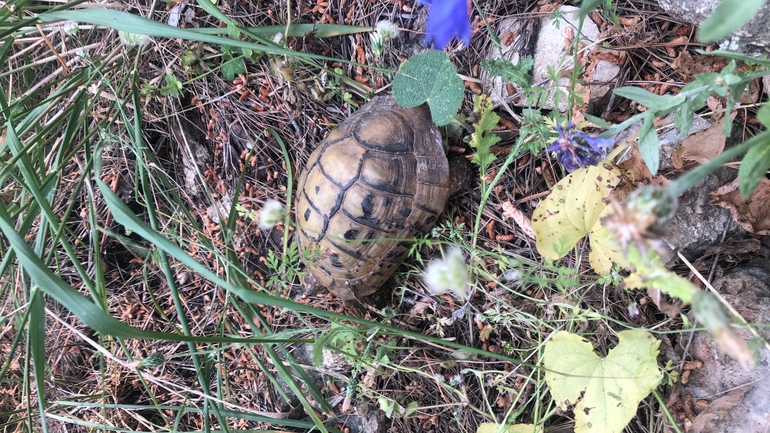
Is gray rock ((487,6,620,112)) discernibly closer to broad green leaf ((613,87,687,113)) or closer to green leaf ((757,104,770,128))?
broad green leaf ((613,87,687,113))

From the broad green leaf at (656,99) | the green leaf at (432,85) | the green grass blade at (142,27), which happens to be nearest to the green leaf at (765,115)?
the broad green leaf at (656,99)

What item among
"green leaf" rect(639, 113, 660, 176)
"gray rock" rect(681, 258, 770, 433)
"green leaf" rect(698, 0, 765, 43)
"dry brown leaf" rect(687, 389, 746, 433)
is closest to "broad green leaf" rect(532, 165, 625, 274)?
"green leaf" rect(639, 113, 660, 176)

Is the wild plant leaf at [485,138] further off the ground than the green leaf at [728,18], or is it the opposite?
the green leaf at [728,18]

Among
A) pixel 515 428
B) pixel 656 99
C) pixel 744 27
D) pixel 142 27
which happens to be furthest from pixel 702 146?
pixel 142 27

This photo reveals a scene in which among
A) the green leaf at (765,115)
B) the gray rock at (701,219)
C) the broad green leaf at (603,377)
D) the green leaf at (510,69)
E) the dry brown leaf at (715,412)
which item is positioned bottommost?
the dry brown leaf at (715,412)

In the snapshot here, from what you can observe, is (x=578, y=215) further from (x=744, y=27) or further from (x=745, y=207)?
(x=744, y=27)

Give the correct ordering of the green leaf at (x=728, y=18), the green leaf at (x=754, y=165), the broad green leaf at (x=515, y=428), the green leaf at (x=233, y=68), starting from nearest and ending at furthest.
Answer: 1. the green leaf at (x=728, y=18)
2. the green leaf at (x=754, y=165)
3. the broad green leaf at (x=515, y=428)
4. the green leaf at (x=233, y=68)

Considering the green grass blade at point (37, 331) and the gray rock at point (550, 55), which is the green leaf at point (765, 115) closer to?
the gray rock at point (550, 55)
